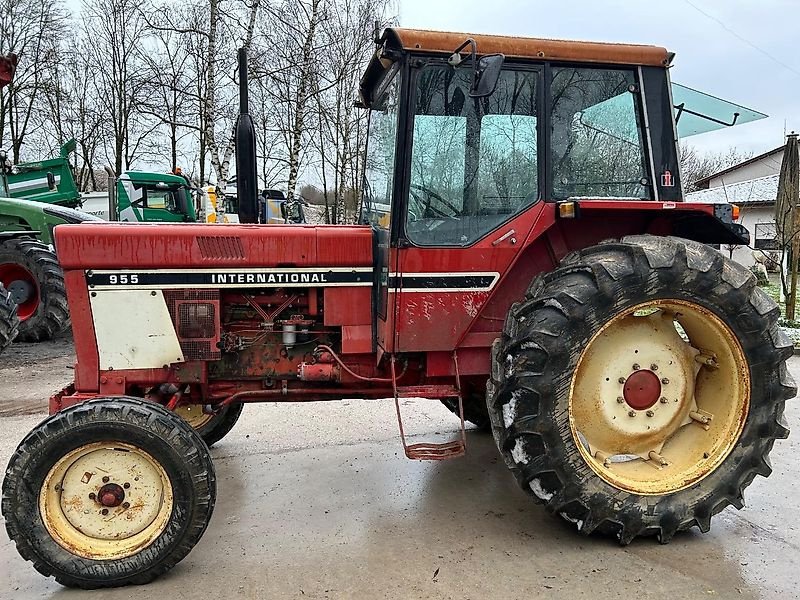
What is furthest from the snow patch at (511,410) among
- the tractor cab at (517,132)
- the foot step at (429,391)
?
the tractor cab at (517,132)

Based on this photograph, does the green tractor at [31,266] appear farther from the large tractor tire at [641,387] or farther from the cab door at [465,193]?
the large tractor tire at [641,387]

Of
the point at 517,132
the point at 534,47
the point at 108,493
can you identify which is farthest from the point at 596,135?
the point at 108,493

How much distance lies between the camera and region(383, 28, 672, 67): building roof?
120 inches

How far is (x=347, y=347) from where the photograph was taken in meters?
3.49

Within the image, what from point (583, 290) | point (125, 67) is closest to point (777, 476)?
point (583, 290)

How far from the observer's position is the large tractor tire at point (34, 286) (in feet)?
26.6

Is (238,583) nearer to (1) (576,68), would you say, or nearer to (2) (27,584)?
(2) (27,584)

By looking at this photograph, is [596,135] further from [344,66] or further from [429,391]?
[344,66]

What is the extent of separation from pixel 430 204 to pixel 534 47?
92 cm

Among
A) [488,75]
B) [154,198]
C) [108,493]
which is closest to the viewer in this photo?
[488,75]

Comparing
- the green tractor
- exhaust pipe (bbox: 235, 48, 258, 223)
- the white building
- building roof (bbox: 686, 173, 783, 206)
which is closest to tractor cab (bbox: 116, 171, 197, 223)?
the green tractor

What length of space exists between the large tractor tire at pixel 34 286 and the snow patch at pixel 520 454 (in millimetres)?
7067

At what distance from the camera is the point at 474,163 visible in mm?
3189

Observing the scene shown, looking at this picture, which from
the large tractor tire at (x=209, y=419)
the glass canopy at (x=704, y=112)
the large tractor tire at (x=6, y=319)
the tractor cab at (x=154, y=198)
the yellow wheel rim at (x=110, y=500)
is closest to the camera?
the yellow wheel rim at (x=110, y=500)
